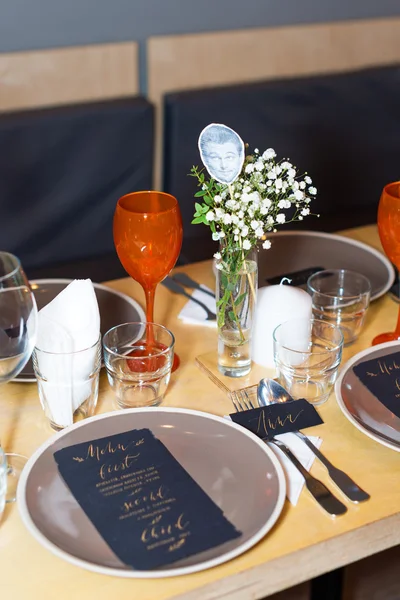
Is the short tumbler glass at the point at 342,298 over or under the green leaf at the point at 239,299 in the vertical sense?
under

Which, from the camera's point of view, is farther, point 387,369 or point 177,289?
point 177,289

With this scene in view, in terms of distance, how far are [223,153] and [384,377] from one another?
0.41m

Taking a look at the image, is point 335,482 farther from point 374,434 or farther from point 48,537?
point 48,537

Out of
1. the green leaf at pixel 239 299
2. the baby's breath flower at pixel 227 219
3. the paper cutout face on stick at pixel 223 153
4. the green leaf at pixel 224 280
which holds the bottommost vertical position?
the green leaf at pixel 239 299

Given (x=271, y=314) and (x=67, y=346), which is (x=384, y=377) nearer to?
(x=271, y=314)

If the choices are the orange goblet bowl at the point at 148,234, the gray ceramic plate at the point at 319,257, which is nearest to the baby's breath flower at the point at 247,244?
the orange goblet bowl at the point at 148,234

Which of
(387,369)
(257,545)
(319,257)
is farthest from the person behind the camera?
(319,257)

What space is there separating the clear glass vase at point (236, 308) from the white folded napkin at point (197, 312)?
0.16m

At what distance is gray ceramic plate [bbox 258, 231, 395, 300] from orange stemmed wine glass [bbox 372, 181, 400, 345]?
0.19 m

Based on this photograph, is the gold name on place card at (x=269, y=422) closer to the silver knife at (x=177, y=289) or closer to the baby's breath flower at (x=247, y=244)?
the baby's breath flower at (x=247, y=244)

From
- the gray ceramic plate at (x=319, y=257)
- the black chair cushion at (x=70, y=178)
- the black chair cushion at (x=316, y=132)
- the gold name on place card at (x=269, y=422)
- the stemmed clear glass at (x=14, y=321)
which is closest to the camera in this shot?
the stemmed clear glass at (x=14, y=321)

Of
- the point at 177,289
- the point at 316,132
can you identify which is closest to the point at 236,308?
the point at 177,289

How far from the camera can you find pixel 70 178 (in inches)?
86.5

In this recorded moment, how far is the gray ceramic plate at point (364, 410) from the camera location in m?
1.03
